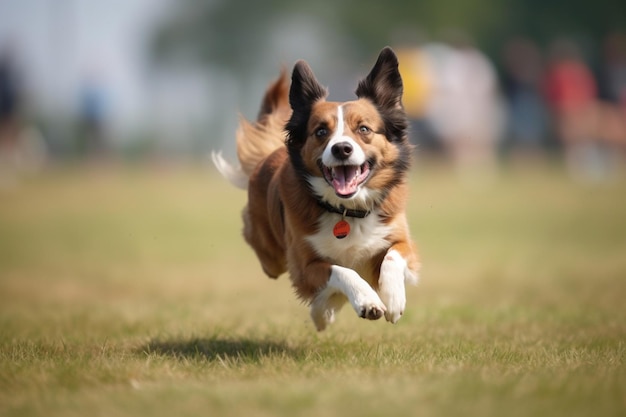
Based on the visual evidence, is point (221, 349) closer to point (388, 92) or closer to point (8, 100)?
point (388, 92)

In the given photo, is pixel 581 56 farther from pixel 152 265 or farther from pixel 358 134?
pixel 358 134

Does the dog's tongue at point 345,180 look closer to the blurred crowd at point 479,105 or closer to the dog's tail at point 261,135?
the dog's tail at point 261,135

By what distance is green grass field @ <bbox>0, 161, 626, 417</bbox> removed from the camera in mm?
4543

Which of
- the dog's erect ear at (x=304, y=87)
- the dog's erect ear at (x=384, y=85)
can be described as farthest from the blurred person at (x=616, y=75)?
the dog's erect ear at (x=304, y=87)

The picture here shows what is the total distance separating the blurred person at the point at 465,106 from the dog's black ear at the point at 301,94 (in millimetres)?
23351

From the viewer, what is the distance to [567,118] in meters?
30.8

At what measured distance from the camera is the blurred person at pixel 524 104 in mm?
34719

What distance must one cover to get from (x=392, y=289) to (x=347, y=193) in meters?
0.67

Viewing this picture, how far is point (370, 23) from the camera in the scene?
58.3 metres

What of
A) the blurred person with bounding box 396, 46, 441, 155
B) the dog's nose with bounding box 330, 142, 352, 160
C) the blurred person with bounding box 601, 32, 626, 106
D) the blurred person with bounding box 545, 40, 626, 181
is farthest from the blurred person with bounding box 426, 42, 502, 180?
the dog's nose with bounding box 330, 142, 352, 160

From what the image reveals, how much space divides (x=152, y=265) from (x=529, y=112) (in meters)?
27.1

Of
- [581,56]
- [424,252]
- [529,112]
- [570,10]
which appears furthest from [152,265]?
[570,10]

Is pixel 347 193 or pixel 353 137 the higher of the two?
pixel 353 137

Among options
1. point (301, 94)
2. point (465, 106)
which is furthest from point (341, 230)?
point (465, 106)
